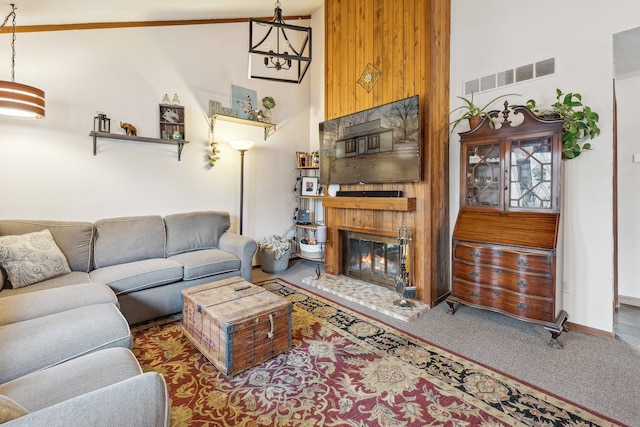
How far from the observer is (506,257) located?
8.25 feet

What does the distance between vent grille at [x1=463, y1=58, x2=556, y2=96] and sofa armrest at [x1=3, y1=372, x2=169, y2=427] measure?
3.60 metres

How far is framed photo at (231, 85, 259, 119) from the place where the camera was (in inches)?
166

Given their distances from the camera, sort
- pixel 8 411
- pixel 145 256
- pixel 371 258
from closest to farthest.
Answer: pixel 8 411 → pixel 145 256 → pixel 371 258

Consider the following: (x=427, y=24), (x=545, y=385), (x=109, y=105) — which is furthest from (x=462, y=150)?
(x=109, y=105)

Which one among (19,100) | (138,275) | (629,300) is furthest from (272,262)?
(629,300)

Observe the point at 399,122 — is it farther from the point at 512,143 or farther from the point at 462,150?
the point at 512,143

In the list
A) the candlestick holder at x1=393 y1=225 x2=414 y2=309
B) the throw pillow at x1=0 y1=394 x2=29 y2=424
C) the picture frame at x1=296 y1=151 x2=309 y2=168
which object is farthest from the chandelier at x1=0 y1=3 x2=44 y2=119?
the candlestick holder at x1=393 y1=225 x2=414 y2=309

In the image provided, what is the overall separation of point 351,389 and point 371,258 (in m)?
2.07

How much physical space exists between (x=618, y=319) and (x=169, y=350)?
3941 millimetres

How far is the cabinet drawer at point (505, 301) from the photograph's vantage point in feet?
7.67

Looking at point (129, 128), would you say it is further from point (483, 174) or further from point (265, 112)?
point (483, 174)

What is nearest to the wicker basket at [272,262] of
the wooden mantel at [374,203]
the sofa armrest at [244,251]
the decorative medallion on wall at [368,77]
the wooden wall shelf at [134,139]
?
the sofa armrest at [244,251]

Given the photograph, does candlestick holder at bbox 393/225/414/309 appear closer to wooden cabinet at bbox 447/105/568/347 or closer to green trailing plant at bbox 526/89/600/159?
wooden cabinet at bbox 447/105/568/347

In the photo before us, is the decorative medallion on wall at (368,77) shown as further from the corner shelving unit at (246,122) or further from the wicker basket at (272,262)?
the wicker basket at (272,262)
